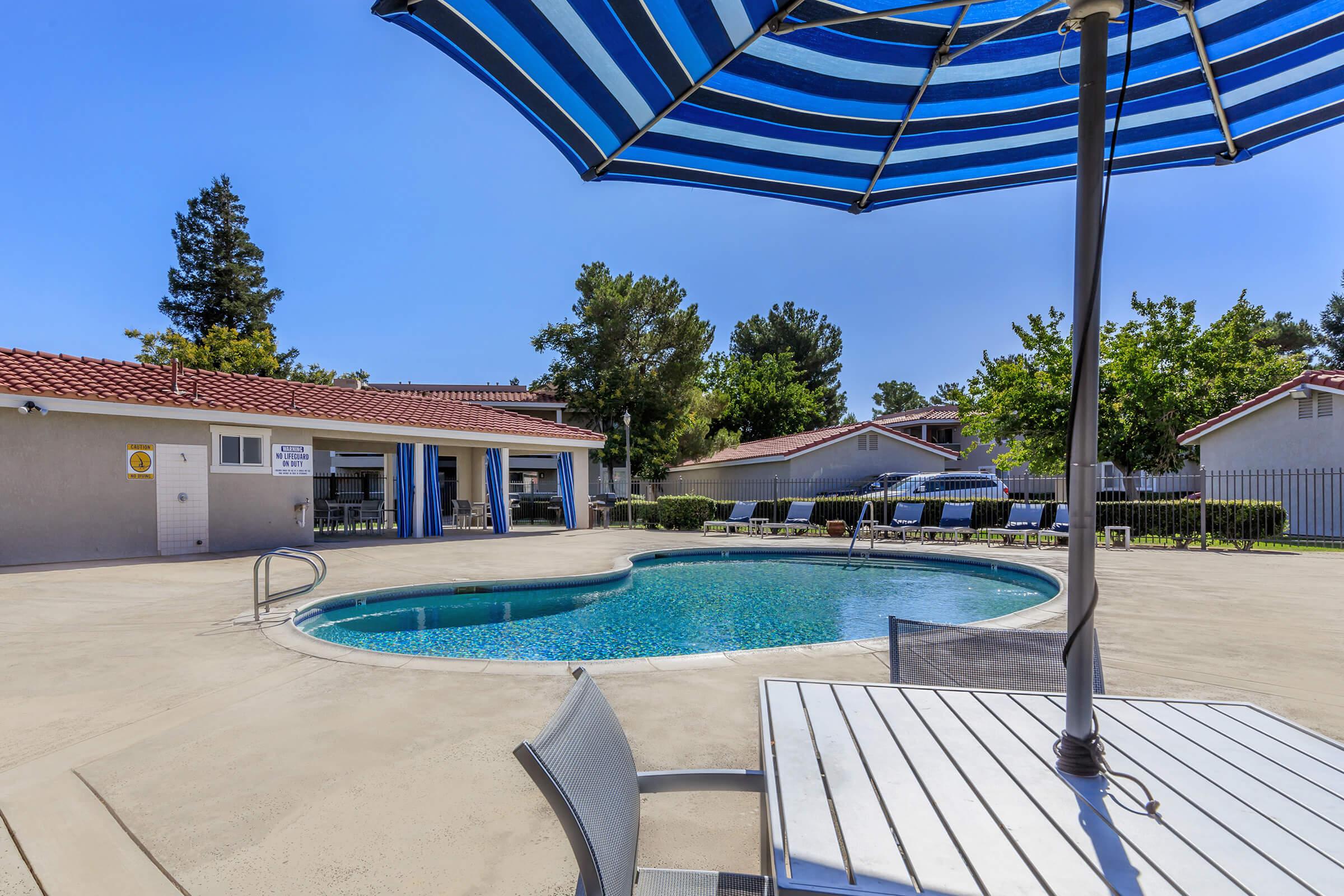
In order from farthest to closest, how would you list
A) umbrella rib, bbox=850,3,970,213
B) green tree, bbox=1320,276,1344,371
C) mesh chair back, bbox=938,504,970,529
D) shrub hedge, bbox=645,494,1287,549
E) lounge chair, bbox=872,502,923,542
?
green tree, bbox=1320,276,1344,371
lounge chair, bbox=872,502,923,542
mesh chair back, bbox=938,504,970,529
shrub hedge, bbox=645,494,1287,549
umbrella rib, bbox=850,3,970,213

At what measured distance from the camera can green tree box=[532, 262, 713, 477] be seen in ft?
89.1

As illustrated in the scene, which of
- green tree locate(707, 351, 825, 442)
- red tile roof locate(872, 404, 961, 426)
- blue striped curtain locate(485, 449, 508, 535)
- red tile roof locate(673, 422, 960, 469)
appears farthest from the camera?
green tree locate(707, 351, 825, 442)

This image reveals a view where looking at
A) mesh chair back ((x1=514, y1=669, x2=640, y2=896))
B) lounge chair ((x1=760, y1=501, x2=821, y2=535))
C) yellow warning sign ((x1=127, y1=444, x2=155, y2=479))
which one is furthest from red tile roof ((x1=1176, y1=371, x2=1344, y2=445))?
yellow warning sign ((x1=127, y1=444, x2=155, y2=479))

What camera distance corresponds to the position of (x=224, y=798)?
2.85 meters

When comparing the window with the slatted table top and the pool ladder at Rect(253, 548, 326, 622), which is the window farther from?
the slatted table top

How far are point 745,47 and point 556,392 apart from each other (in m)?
27.1

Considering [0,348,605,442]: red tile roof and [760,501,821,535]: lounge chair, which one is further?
[760,501,821,535]: lounge chair

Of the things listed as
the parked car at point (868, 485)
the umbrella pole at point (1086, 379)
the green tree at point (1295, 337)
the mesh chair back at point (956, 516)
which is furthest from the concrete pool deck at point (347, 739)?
the green tree at point (1295, 337)

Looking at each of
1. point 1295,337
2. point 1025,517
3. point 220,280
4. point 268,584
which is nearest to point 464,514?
point 268,584

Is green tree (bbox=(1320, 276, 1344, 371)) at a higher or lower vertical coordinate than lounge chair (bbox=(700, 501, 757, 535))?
higher

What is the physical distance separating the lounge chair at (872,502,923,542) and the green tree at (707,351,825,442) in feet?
69.5

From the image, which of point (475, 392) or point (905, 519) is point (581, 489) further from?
point (475, 392)

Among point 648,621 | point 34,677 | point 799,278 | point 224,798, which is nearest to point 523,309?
point 799,278

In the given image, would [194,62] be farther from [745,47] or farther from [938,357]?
[938,357]
